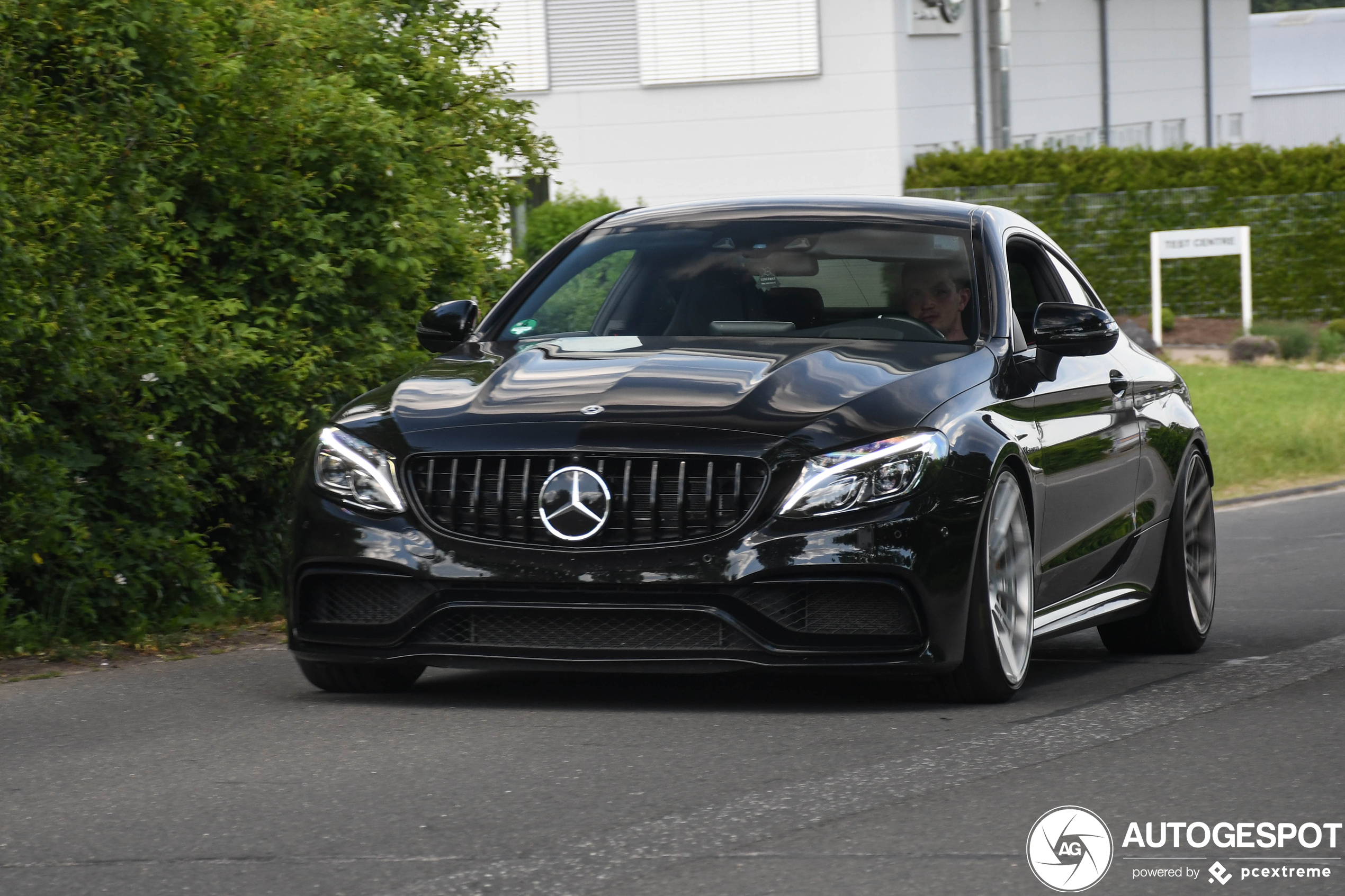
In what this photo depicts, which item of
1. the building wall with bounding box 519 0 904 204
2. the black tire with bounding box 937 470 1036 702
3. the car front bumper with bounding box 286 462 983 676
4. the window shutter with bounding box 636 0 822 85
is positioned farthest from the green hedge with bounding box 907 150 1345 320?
the car front bumper with bounding box 286 462 983 676

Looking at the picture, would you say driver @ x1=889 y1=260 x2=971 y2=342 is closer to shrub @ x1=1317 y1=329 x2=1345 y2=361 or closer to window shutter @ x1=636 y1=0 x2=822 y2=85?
shrub @ x1=1317 y1=329 x2=1345 y2=361

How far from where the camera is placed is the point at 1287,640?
8.47m

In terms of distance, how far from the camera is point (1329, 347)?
99.4 ft

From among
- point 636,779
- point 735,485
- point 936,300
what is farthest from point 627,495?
point 936,300

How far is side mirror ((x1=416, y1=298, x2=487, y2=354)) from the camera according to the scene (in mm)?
7449

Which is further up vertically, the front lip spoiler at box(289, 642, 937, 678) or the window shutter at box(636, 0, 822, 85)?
the window shutter at box(636, 0, 822, 85)

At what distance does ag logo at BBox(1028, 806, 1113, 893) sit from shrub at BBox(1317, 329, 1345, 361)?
26551 mm

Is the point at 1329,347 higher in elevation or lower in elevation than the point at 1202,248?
lower

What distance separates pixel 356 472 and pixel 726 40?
34289 mm

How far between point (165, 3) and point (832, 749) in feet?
15.0

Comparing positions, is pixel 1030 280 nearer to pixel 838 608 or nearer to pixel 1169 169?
pixel 838 608

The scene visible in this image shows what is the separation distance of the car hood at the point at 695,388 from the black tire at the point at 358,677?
0.77 metres

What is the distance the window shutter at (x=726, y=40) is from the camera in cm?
3950

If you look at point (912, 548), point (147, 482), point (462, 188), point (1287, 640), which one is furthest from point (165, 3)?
point (1287, 640)
